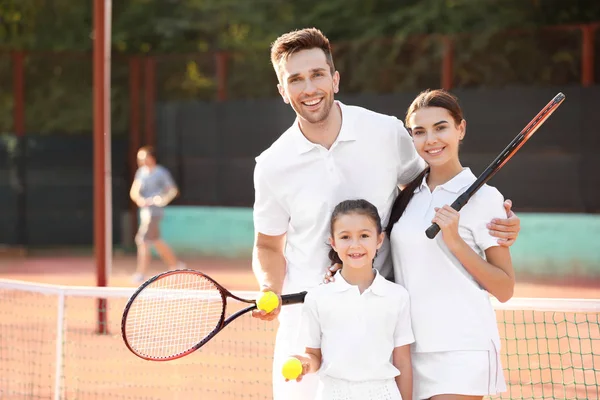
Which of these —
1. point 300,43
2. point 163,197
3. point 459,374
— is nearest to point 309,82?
point 300,43

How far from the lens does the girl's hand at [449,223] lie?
302 cm

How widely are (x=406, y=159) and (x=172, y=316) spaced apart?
115 cm

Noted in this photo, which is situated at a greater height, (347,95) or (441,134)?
(347,95)

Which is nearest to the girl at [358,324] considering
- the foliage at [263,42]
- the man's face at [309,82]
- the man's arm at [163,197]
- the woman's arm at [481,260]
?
the woman's arm at [481,260]

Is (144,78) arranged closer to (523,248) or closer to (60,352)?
(523,248)

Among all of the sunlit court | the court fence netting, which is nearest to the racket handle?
the court fence netting

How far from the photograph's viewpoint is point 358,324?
320cm

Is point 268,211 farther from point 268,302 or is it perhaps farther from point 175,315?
point 175,315

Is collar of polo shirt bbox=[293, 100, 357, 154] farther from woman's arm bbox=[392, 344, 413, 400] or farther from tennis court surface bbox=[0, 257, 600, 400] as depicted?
tennis court surface bbox=[0, 257, 600, 400]

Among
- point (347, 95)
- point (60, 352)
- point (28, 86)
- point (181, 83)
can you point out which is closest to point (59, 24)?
point (28, 86)

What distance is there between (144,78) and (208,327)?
12.6m

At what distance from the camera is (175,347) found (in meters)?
3.74

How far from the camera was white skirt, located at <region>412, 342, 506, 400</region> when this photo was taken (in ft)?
10.1

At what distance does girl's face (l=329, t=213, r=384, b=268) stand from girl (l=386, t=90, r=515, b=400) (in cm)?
8
